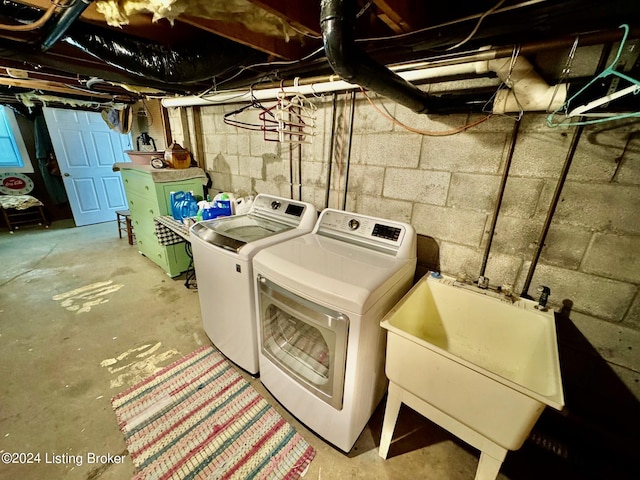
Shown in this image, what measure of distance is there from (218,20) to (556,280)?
203 cm

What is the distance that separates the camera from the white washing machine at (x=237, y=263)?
1456 mm

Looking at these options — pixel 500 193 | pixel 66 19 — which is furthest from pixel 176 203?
pixel 500 193

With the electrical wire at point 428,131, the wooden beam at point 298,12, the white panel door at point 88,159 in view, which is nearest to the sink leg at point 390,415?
the electrical wire at point 428,131

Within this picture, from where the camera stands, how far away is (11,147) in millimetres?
4305

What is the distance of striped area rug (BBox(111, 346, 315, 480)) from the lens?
1235mm

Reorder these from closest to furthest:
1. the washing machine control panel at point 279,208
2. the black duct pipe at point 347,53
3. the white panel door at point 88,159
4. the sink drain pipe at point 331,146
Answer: the black duct pipe at point 347,53, the sink drain pipe at point 331,146, the washing machine control panel at point 279,208, the white panel door at point 88,159

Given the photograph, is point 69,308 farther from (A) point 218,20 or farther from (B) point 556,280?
(B) point 556,280

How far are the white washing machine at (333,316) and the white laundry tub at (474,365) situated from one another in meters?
0.12

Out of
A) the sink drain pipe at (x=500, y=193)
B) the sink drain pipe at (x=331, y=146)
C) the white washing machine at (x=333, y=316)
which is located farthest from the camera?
the sink drain pipe at (x=331, y=146)

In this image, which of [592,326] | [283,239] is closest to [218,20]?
[283,239]

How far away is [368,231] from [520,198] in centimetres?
78

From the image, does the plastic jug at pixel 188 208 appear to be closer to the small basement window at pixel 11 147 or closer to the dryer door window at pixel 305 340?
the dryer door window at pixel 305 340

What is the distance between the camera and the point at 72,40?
1.24m

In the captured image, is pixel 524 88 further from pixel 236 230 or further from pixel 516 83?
pixel 236 230
